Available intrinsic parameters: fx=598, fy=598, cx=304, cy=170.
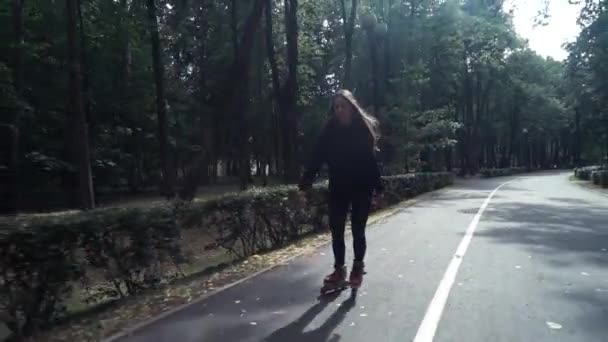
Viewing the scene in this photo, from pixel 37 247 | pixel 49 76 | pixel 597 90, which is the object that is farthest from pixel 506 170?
pixel 37 247

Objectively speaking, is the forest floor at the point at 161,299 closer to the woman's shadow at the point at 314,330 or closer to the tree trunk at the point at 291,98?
the woman's shadow at the point at 314,330

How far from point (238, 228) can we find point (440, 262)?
10.2 ft

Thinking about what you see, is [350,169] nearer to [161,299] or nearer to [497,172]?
[161,299]

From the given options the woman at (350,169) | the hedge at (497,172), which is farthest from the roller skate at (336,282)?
the hedge at (497,172)

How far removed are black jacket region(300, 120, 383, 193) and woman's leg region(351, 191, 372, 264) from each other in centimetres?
10

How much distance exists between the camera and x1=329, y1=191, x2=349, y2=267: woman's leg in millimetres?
6344

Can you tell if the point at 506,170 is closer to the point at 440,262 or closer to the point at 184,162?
the point at 184,162

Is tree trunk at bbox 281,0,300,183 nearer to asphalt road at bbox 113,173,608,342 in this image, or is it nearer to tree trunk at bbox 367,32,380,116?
tree trunk at bbox 367,32,380,116

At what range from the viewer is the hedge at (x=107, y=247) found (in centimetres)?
498

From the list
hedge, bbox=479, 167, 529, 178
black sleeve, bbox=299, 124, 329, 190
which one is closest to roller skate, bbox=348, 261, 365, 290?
black sleeve, bbox=299, 124, 329, 190

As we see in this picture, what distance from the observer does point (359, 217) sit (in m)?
6.32

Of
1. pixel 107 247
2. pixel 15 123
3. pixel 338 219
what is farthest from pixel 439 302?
pixel 15 123

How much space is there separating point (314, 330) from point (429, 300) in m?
1.55

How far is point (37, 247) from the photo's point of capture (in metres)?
5.05
